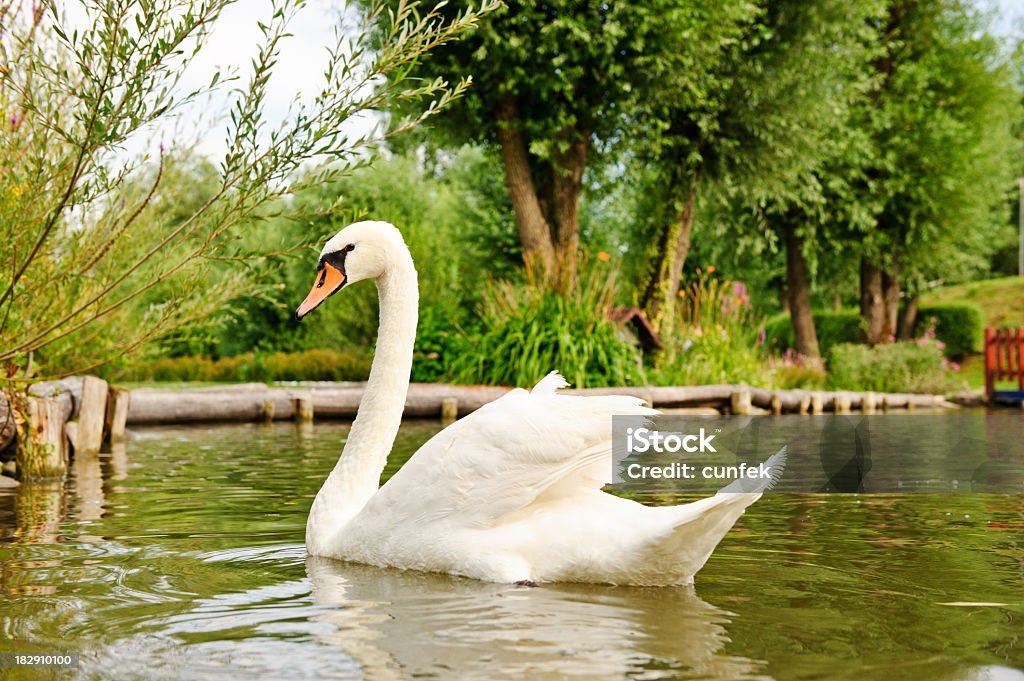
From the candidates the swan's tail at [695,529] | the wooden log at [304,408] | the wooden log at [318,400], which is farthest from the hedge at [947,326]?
the swan's tail at [695,529]

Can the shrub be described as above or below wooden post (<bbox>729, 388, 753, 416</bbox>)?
above

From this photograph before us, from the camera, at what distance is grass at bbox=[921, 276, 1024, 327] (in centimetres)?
3781

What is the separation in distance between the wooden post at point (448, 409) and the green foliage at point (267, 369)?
8.40 m

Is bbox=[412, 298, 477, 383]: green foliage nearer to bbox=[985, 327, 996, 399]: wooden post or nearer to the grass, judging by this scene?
bbox=[985, 327, 996, 399]: wooden post

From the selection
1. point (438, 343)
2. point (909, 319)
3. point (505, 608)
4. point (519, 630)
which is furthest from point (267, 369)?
point (519, 630)

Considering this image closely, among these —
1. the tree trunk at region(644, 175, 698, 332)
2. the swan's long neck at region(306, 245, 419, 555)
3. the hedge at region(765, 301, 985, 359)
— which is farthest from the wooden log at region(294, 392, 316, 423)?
the hedge at region(765, 301, 985, 359)

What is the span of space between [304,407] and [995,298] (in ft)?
102

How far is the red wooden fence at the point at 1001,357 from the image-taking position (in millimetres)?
23672

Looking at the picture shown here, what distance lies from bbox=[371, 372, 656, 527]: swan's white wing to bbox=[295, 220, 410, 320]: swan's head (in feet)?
3.58

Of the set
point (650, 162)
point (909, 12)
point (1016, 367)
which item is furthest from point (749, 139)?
point (909, 12)

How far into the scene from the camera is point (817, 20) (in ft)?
75.3

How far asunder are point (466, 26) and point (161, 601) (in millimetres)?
2977

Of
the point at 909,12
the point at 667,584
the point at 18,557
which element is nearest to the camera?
the point at 667,584

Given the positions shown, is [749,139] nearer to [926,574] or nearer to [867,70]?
[867,70]
